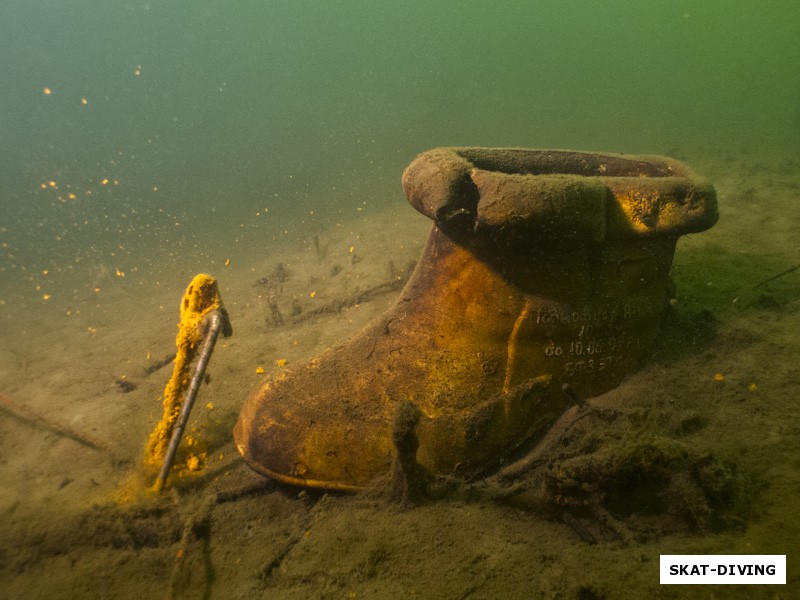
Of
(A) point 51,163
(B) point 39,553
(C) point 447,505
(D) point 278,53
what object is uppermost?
(D) point 278,53

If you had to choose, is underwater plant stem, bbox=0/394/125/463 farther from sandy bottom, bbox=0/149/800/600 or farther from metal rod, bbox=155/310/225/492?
metal rod, bbox=155/310/225/492

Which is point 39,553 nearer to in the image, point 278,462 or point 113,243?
point 278,462

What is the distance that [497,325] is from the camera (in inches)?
83.3

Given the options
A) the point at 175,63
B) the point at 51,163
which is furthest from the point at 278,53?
the point at 51,163

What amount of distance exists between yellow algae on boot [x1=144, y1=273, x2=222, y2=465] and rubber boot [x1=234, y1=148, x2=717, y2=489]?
2.39 ft

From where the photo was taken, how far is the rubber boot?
6.48ft

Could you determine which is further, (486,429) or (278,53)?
(278,53)

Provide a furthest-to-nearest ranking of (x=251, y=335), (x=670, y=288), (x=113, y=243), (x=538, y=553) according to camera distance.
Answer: (x=113, y=243) → (x=251, y=335) → (x=670, y=288) → (x=538, y=553)

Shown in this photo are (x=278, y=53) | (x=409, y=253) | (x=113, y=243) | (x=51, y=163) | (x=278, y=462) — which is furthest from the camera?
(x=278, y=53)

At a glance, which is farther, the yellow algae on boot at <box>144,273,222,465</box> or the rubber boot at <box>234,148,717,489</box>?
the yellow algae on boot at <box>144,273,222,465</box>

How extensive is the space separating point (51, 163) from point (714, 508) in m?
84.8

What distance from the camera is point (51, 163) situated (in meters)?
63.4

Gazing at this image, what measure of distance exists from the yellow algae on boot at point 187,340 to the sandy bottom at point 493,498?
37cm

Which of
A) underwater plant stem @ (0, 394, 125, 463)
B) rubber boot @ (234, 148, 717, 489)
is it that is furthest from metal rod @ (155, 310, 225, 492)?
underwater plant stem @ (0, 394, 125, 463)
